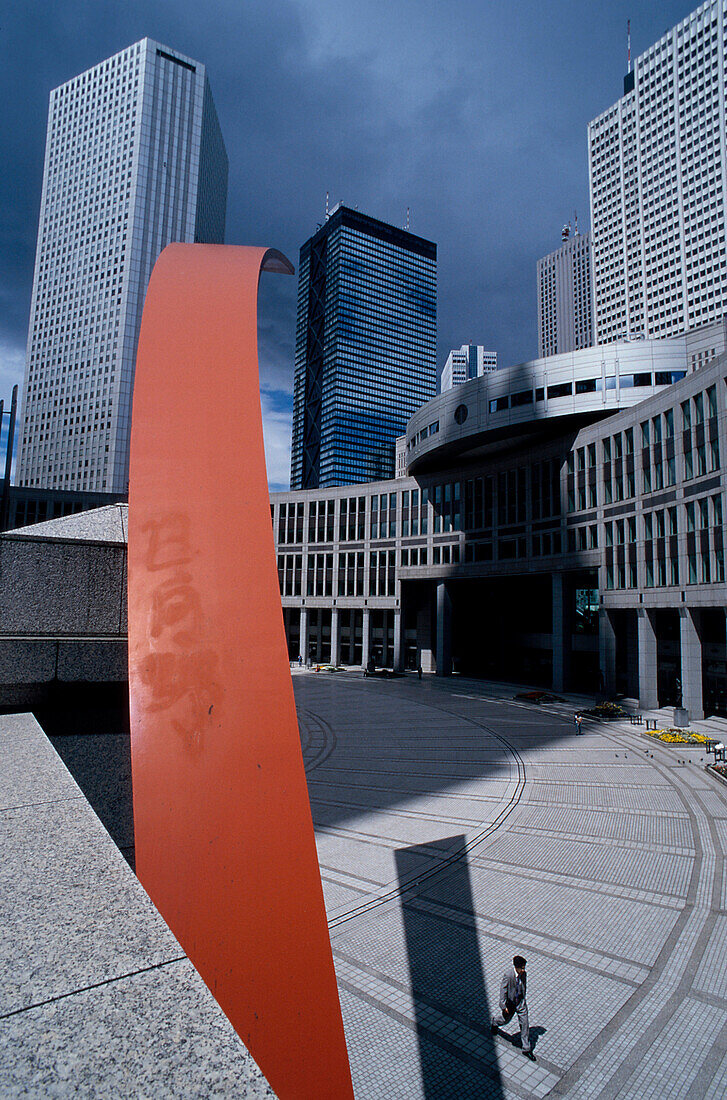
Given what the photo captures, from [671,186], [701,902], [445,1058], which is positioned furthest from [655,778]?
[671,186]

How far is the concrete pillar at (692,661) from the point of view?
34.5 meters

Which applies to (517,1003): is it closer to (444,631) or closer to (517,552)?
(517,552)

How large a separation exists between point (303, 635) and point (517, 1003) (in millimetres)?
63554

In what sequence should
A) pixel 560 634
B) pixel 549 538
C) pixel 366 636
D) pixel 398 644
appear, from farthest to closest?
pixel 366 636, pixel 398 644, pixel 549 538, pixel 560 634

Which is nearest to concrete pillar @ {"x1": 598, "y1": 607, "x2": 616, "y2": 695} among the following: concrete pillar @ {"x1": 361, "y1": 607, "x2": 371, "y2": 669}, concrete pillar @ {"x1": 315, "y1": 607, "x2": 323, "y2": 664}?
concrete pillar @ {"x1": 361, "y1": 607, "x2": 371, "y2": 669}

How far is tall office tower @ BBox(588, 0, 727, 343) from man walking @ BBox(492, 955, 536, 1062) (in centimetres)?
13724

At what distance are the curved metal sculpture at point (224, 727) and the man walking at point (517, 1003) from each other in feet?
22.9

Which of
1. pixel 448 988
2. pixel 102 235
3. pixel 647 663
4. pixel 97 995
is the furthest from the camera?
pixel 102 235

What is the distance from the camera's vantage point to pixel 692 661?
113 feet

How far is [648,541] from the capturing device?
1507 inches

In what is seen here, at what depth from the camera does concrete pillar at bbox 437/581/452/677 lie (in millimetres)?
59156

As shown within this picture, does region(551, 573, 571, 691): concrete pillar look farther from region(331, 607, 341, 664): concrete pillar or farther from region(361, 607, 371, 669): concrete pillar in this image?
region(331, 607, 341, 664): concrete pillar

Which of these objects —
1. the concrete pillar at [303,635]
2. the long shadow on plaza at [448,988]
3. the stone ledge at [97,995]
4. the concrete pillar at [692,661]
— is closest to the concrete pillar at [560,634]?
the concrete pillar at [692,661]

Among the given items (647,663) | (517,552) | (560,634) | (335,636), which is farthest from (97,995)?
(335,636)
